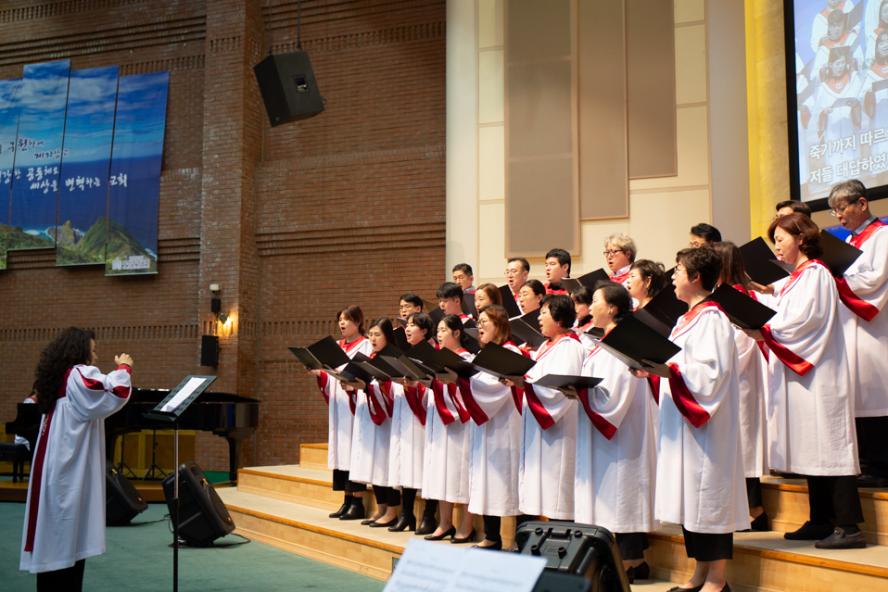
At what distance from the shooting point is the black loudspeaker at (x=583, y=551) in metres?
2.51

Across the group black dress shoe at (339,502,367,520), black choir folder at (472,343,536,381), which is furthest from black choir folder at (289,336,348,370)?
black choir folder at (472,343,536,381)

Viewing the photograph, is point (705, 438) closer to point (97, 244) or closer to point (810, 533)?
point (810, 533)

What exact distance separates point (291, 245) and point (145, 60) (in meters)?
4.03

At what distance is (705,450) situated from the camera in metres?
3.99

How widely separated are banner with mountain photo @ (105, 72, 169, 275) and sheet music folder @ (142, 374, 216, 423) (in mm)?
8706

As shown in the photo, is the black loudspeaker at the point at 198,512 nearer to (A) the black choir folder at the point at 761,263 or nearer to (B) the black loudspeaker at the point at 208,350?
(A) the black choir folder at the point at 761,263

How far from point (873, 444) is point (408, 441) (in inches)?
121

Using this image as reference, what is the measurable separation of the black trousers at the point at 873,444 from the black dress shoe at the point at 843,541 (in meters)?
0.73

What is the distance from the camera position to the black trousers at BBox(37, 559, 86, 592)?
4.98m

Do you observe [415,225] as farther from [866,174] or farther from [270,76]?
[866,174]

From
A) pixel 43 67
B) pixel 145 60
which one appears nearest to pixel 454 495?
pixel 145 60

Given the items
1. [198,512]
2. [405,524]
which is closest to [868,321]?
[405,524]

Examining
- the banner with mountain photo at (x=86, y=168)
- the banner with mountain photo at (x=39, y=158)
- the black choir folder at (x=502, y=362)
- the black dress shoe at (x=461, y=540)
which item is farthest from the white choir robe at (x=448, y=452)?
the banner with mountain photo at (x=39, y=158)

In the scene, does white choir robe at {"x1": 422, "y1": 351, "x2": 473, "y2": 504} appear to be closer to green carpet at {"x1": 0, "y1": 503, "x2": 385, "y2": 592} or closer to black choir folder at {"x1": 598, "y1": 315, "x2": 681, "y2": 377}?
green carpet at {"x1": 0, "y1": 503, "x2": 385, "y2": 592}
